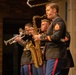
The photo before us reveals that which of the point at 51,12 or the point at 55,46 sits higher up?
the point at 51,12

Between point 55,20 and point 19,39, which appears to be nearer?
point 55,20

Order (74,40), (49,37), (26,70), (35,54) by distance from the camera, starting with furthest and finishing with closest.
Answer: (74,40)
(26,70)
(35,54)
(49,37)

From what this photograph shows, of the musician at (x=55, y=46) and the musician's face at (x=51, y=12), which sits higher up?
the musician's face at (x=51, y=12)

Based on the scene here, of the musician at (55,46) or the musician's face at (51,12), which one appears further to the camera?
the musician's face at (51,12)

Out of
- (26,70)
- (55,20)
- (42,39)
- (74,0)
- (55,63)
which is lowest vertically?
(26,70)

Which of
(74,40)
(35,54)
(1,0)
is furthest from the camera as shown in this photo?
(1,0)

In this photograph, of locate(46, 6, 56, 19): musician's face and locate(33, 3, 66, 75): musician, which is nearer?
locate(33, 3, 66, 75): musician

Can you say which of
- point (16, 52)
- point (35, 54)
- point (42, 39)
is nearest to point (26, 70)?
point (35, 54)

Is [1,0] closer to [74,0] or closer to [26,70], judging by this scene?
[74,0]

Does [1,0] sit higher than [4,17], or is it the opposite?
[1,0]

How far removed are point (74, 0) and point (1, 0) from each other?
5.72ft

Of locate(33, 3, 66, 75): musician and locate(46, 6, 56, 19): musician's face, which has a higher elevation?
locate(46, 6, 56, 19): musician's face

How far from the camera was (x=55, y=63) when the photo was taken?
10.4ft

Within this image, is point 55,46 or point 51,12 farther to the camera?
point 51,12
